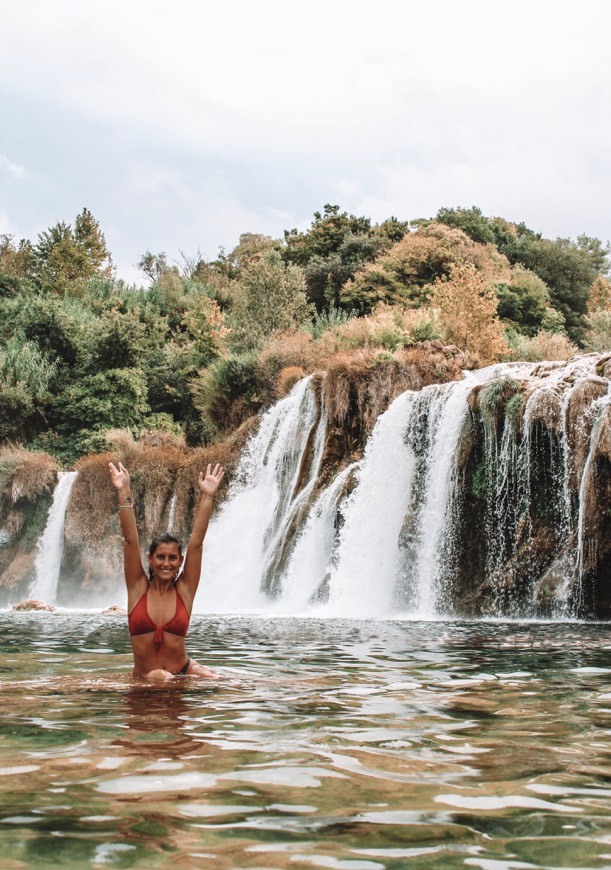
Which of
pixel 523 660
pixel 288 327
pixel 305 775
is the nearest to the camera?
pixel 305 775

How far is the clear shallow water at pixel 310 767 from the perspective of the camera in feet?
9.25

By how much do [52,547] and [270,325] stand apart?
12.9 m

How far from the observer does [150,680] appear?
6211 millimetres

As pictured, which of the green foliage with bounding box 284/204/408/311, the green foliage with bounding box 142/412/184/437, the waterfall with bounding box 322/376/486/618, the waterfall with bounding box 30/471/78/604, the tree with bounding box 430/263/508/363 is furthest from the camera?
the green foliage with bounding box 284/204/408/311

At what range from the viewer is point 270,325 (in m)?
35.0

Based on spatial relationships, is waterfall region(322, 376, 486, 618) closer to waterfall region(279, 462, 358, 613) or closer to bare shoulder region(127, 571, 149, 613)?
waterfall region(279, 462, 358, 613)

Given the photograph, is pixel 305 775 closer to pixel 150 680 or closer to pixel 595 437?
pixel 150 680

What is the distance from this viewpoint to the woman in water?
5.98 m

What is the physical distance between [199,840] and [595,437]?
13321mm

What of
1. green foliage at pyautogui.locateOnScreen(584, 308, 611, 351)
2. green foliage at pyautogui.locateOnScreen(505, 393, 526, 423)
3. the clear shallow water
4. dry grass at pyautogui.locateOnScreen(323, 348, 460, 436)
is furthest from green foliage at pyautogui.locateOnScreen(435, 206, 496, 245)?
the clear shallow water

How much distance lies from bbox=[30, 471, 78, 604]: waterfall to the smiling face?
20856mm

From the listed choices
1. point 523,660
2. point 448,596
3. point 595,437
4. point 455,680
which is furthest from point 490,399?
point 455,680

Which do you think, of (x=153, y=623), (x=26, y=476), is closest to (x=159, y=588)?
(x=153, y=623)

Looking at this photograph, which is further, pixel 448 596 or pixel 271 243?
pixel 271 243
